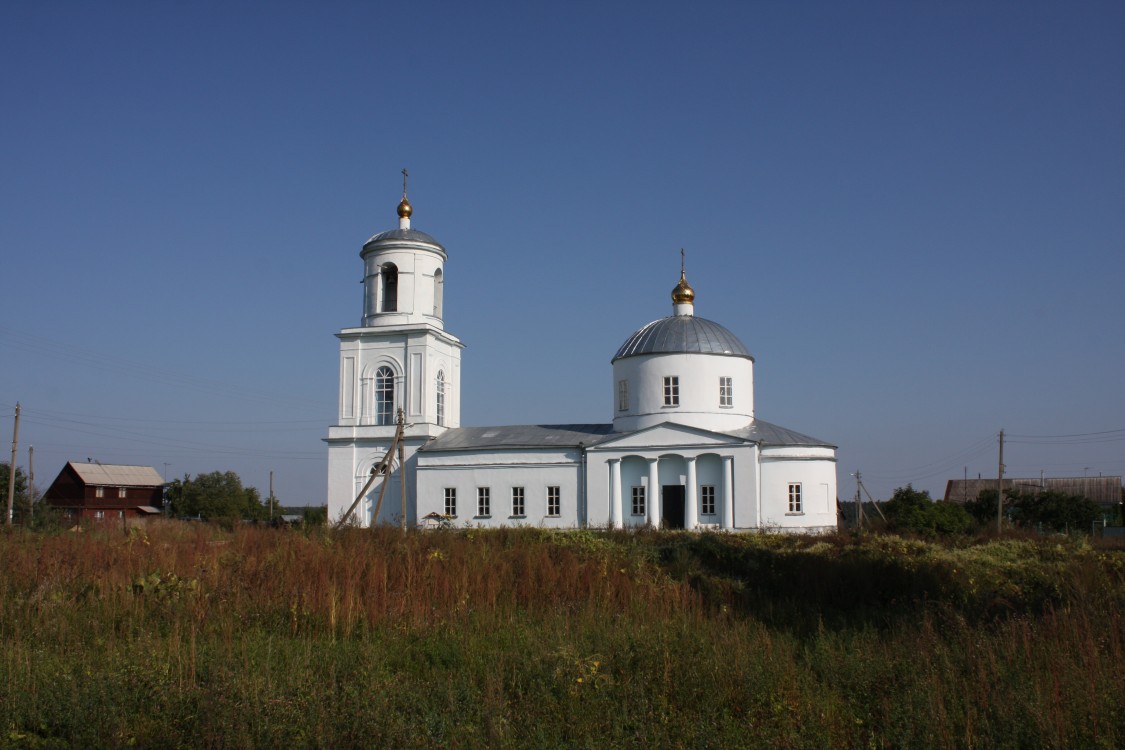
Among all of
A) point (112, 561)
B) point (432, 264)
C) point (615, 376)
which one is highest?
point (432, 264)

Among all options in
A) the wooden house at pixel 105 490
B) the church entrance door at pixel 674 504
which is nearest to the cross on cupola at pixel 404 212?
the church entrance door at pixel 674 504

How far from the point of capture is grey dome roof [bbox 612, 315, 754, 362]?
39.9 m

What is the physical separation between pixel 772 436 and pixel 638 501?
5.62 meters

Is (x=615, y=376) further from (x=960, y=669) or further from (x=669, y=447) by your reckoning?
(x=960, y=669)

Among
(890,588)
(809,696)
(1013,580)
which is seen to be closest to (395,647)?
(809,696)

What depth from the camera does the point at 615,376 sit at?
4181cm

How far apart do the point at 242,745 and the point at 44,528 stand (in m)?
12.0

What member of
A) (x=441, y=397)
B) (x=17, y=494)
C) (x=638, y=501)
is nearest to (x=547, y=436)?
(x=638, y=501)

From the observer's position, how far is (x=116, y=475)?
69.4m

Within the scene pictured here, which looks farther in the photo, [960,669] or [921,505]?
[921,505]

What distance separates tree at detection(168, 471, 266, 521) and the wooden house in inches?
81.0

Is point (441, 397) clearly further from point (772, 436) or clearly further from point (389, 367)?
point (772, 436)

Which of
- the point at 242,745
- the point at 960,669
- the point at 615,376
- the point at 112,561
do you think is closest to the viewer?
the point at 242,745

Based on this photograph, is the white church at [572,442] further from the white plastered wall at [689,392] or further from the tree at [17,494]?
the tree at [17,494]
